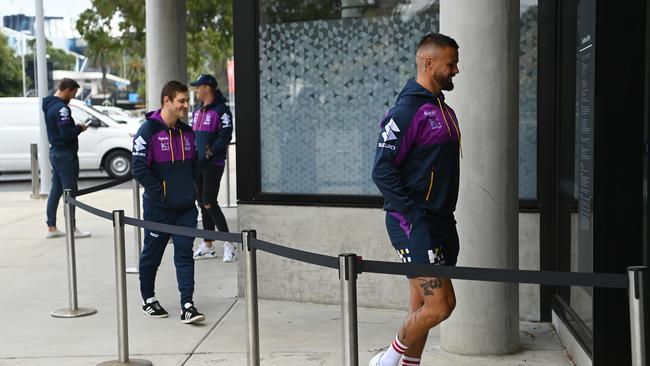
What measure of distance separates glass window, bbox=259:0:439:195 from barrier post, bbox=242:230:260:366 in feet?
8.96

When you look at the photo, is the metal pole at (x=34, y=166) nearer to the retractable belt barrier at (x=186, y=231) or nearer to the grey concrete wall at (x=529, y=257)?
the retractable belt barrier at (x=186, y=231)

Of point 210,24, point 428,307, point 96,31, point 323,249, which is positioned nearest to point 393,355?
point 428,307

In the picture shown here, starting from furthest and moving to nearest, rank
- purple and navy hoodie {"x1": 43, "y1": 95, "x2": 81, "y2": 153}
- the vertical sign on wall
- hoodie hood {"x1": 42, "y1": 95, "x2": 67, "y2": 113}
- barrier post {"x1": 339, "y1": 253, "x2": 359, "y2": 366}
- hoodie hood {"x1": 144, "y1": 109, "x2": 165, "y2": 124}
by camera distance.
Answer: hoodie hood {"x1": 42, "y1": 95, "x2": 67, "y2": 113}, purple and navy hoodie {"x1": 43, "y1": 95, "x2": 81, "y2": 153}, hoodie hood {"x1": 144, "y1": 109, "x2": 165, "y2": 124}, the vertical sign on wall, barrier post {"x1": 339, "y1": 253, "x2": 359, "y2": 366}

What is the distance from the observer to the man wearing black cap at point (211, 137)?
30.5 feet

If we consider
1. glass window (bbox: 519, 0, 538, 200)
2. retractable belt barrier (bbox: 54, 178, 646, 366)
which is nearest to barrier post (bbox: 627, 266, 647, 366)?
retractable belt barrier (bbox: 54, 178, 646, 366)

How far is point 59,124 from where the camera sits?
10.9 metres

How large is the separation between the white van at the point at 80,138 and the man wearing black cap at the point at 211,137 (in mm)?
11193

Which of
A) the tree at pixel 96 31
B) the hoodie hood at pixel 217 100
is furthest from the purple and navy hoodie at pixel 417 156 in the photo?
the tree at pixel 96 31

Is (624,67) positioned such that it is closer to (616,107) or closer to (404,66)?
(616,107)

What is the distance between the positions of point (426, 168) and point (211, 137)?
4.95 m

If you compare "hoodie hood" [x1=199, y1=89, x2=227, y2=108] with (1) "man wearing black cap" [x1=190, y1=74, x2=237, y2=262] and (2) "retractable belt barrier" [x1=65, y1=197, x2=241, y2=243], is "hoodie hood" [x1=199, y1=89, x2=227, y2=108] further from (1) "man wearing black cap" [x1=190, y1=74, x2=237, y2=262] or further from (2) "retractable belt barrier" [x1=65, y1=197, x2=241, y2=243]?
(2) "retractable belt barrier" [x1=65, y1=197, x2=241, y2=243]

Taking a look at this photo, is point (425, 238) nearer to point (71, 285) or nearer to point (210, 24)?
point (71, 285)

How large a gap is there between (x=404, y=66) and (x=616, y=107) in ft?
7.94

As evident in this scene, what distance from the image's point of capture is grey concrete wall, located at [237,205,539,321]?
7.36m
